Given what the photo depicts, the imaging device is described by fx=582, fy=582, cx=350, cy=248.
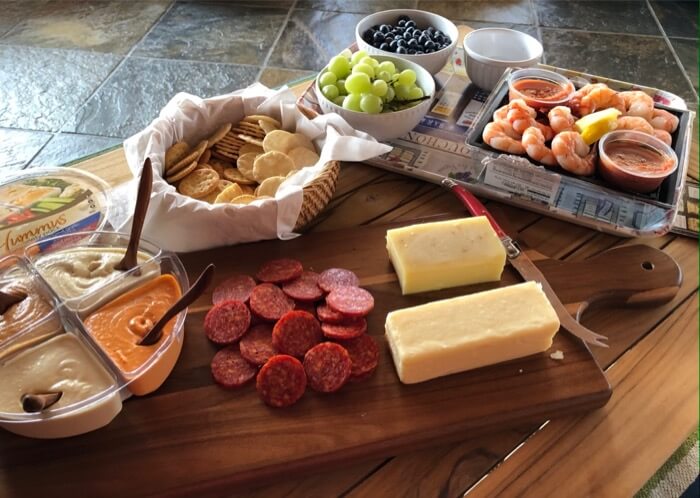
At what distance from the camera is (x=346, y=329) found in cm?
94

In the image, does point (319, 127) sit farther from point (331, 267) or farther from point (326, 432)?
point (326, 432)

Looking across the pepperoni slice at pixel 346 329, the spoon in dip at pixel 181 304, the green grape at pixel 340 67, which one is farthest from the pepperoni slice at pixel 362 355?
the green grape at pixel 340 67

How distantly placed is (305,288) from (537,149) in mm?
539

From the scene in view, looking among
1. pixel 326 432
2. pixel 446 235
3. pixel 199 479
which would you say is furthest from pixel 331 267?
pixel 199 479

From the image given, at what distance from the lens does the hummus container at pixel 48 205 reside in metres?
1.10

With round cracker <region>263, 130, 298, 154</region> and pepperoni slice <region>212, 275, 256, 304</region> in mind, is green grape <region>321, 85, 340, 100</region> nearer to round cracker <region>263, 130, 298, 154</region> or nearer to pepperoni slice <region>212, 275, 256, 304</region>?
round cracker <region>263, 130, 298, 154</region>

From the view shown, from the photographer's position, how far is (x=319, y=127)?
4.05 ft

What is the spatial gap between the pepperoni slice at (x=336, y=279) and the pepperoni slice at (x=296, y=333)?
8 centimetres

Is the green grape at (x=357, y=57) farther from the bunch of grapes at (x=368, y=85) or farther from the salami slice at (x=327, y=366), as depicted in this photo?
the salami slice at (x=327, y=366)

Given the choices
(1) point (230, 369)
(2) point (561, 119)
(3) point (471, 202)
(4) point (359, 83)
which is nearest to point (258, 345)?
(1) point (230, 369)

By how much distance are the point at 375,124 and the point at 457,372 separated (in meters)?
0.61

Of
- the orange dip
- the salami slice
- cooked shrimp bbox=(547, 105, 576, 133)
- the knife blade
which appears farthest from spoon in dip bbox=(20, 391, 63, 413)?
cooked shrimp bbox=(547, 105, 576, 133)

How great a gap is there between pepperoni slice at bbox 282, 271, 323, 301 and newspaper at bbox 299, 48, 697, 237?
15.2 inches

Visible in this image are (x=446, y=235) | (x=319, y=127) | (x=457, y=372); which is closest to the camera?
(x=457, y=372)
